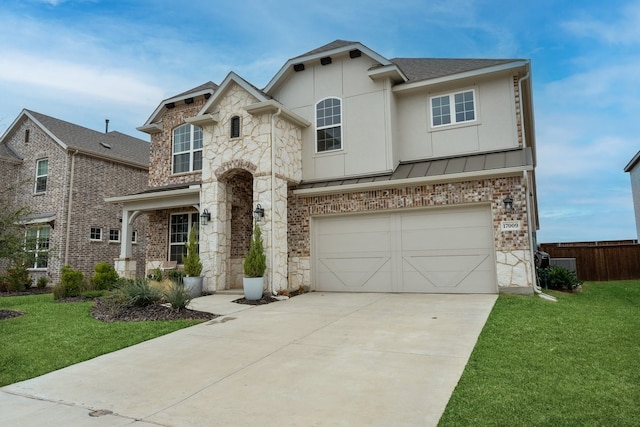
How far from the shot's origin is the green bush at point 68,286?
478 inches

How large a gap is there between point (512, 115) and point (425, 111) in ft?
7.97

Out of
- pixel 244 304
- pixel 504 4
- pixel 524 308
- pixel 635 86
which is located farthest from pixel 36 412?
pixel 635 86

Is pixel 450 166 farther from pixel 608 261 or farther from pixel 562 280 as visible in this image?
pixel 608 261

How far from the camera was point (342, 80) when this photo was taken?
1340 cm

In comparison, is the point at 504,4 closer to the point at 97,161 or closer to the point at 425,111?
the point at 425,111

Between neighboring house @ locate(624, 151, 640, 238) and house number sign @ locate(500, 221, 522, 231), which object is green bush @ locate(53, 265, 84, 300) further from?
neighboring house @ locate(624, 151, 640, 238)

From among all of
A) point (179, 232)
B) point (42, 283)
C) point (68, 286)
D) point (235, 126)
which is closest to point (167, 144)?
point (179, 232)

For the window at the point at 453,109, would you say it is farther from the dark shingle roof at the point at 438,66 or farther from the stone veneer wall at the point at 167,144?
the stone veneer wall at the point at 167,144

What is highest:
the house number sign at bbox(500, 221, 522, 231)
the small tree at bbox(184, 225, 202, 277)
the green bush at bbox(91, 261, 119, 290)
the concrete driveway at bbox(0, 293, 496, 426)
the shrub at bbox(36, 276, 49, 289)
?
the house number sign at bbox(500, 221, 522, 231)

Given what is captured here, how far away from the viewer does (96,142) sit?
2077 cm

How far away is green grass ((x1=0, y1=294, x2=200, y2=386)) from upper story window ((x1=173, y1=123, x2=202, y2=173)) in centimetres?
713

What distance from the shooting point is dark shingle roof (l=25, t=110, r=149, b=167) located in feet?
63.9

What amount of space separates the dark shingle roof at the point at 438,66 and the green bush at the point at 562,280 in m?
6.10

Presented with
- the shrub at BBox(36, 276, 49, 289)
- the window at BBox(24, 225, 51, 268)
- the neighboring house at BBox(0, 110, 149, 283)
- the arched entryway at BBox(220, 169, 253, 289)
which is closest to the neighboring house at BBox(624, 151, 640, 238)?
the arched entryway at BBox(220, 169, 253, 289)
